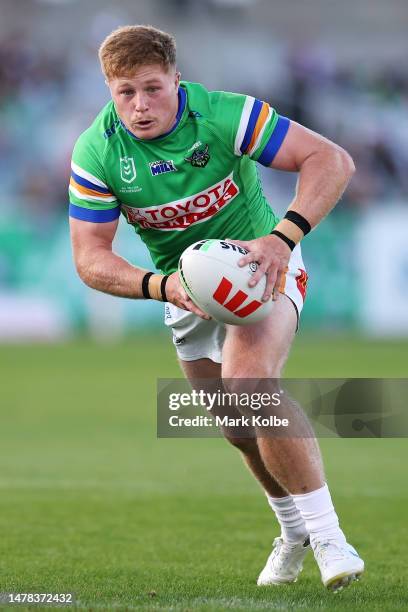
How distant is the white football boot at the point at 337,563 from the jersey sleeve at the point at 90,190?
1.84m

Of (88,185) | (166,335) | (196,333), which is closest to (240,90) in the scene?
(166,335)

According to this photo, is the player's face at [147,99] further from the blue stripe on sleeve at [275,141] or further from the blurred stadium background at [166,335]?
the blurred stadium background at [166,335]

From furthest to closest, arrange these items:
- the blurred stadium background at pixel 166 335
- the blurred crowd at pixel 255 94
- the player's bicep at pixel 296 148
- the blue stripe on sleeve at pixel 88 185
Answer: the blurred crowd at pixel 255 94, the blurred stadium background at pixel 166 335, the blue stripe on sleeve at pixel 88 185, the player's bicep at pixel 296 148

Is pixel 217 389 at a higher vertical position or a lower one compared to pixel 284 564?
higher

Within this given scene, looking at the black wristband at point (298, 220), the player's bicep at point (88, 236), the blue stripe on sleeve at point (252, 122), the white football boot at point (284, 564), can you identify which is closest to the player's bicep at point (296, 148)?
the blue stripe on sleeve at point (252, 122)

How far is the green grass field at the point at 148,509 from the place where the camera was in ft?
17.9

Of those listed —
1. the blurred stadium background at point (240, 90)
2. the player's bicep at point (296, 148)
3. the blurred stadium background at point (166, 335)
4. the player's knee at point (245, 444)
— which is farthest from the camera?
the blurred stadium background at point (240, 90)

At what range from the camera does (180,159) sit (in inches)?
217

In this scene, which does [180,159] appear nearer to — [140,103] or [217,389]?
[140,103]

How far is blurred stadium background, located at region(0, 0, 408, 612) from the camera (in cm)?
637

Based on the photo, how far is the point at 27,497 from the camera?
8.57m

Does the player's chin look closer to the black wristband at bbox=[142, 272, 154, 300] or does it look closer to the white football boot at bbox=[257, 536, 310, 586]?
the black wristband at bbox=[142, 272, 154, 300]

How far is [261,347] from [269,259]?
0.43 metres

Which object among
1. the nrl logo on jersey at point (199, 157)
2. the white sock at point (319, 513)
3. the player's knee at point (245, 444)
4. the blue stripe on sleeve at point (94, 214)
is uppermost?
the nrl logo on jersey at point (199, 157)
